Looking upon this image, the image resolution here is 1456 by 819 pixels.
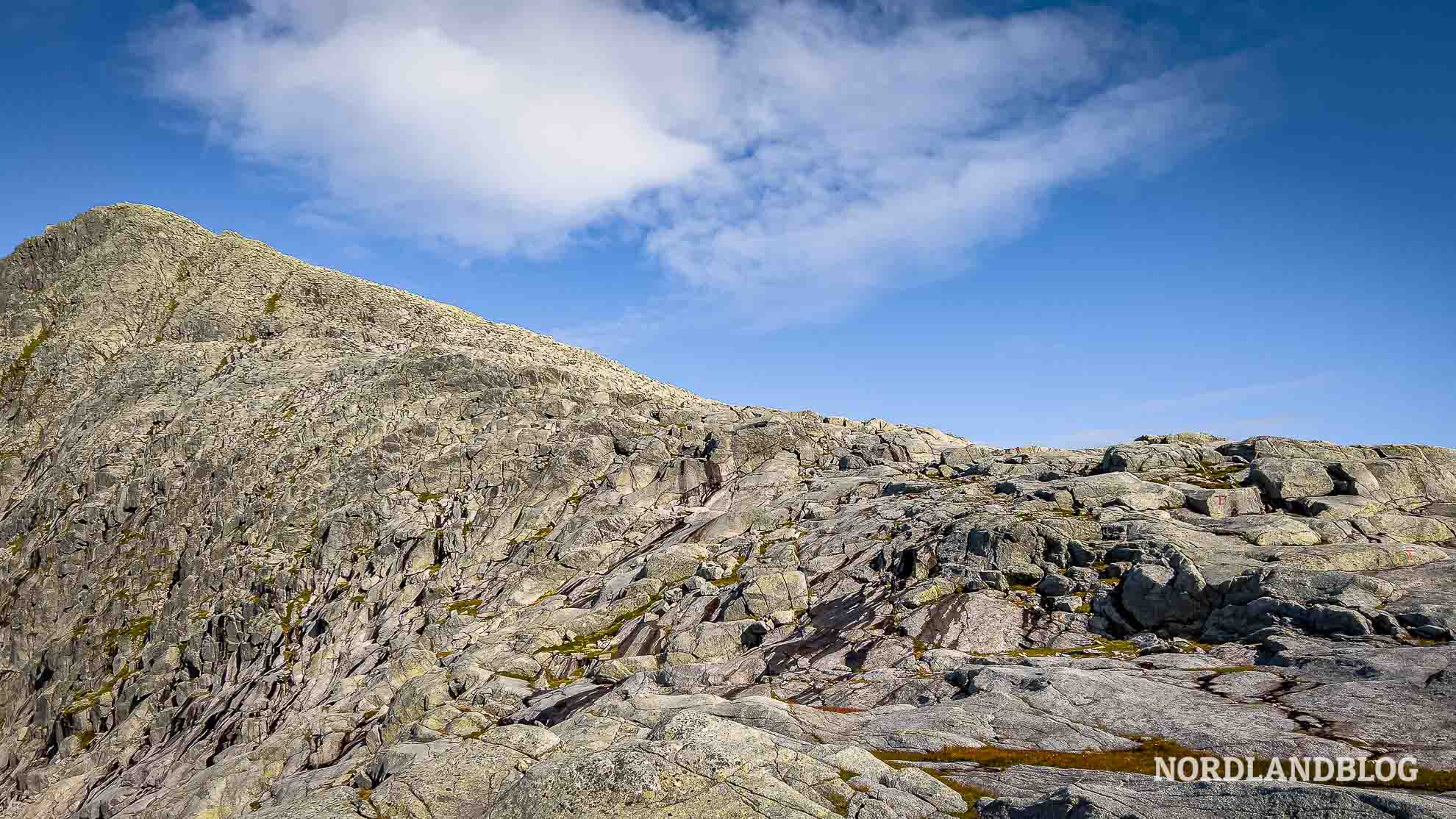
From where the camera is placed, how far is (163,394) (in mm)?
131875

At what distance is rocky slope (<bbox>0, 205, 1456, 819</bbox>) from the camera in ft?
126

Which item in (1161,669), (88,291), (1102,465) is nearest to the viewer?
(1161,669)

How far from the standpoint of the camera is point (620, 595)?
84.4 m

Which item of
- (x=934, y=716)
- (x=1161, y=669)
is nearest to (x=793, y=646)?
(x=934, y=716)

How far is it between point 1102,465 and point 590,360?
104 metres

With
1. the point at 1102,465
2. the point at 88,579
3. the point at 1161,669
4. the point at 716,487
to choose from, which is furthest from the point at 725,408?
the point at 88,579

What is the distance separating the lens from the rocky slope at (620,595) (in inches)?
1515

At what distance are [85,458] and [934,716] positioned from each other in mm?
138635

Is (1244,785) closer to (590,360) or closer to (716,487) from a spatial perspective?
(716,487)

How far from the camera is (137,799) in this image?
76.0 meters

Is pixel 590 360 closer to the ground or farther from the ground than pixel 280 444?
farther from the ground

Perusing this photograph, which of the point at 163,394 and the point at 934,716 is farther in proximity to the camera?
the point at 163,394

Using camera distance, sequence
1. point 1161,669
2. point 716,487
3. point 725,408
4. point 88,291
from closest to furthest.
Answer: point 1161,669, point 716,487, point 725,408, point 88,291

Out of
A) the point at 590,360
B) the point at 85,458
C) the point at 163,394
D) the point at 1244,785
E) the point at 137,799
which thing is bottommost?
the point at 137,799
